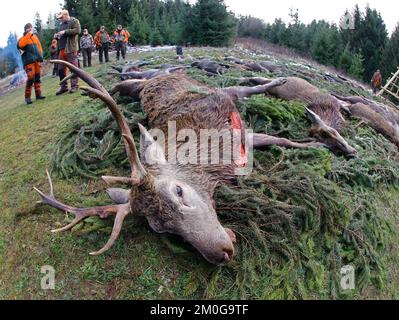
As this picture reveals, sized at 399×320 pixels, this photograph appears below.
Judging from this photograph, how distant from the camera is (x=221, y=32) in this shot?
23156 mm

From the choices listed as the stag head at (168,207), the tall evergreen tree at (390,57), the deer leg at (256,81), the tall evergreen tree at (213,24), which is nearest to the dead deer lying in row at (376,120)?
the deer leg at (256,81)

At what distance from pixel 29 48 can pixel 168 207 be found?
7.25m

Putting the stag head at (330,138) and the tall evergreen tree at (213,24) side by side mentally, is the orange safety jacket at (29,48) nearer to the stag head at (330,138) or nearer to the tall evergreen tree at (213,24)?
the stag head at (330,138)

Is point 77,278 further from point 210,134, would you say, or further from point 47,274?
point 210,134

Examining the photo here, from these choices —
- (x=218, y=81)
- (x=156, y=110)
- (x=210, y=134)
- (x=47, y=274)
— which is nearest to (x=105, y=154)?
(x=156, y=110)

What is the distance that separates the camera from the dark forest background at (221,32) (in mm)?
23484

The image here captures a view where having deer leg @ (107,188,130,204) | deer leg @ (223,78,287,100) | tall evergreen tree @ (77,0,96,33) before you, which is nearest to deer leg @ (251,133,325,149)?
deer leg @ (223,78,287,100)

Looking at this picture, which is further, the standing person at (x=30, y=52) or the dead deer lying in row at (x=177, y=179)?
the standing person at (x=30, y=52)

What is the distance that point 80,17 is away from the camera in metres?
26.0

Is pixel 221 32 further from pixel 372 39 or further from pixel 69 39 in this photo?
A: pixel 372 39

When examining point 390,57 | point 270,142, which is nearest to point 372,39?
point 390,57

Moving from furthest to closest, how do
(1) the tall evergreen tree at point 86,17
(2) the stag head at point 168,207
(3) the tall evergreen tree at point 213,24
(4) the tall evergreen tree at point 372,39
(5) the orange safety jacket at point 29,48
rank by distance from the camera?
(4) the tall evergreen tree at point 372,39 < (1) the tall evergreen tree at point 86,17 < (3) the tall evergreen tree at point 213,24 < (5) the orange safety jacket at point 29,48 < (2) the stag head at point 168,207

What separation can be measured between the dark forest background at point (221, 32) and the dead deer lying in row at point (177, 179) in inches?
749

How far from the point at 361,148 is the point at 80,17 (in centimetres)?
2387
